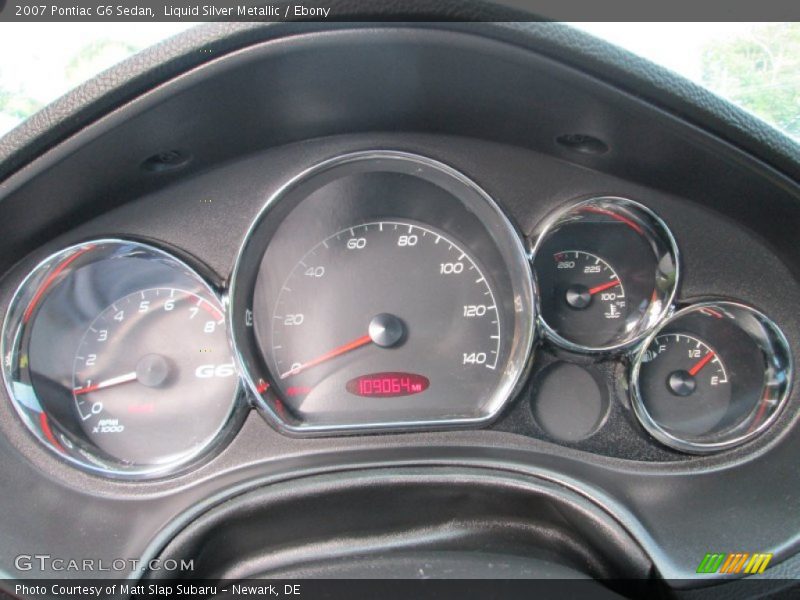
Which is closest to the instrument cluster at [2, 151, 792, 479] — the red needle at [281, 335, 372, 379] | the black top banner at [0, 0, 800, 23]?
the red needle at [281, 335, 372, 379]

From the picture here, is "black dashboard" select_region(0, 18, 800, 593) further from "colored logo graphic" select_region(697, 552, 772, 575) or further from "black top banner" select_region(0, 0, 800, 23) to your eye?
"black top banner" select_region(0, 0, 800, 23)

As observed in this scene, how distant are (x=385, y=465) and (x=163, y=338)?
805 mm

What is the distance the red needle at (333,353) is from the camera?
7.40ft

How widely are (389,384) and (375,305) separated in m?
0.25

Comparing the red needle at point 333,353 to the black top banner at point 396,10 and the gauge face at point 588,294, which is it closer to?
the gauge face at point 588,294

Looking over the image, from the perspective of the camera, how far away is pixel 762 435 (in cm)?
216

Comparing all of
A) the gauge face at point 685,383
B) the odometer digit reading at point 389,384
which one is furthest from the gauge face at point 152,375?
the gauge face at point 685,383

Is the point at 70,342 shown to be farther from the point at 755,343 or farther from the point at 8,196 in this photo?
the point at 755,343

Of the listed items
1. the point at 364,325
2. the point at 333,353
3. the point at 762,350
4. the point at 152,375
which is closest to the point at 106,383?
the point at 152,375

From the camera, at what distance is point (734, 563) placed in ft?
6.26

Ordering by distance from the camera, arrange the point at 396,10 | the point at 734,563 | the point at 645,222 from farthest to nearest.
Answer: the point at 645,222, the point at 734,563, the point at 396,10

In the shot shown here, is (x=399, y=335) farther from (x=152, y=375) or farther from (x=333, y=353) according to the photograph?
(x=152, y=375)

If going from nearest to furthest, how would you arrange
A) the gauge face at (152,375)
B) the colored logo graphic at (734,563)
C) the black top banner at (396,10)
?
the black top banner at (396,10)
the colored logo graphic at (734,563)
the gauge face at (152,375)

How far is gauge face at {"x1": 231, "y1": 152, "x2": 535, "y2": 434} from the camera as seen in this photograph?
7.38 feet
